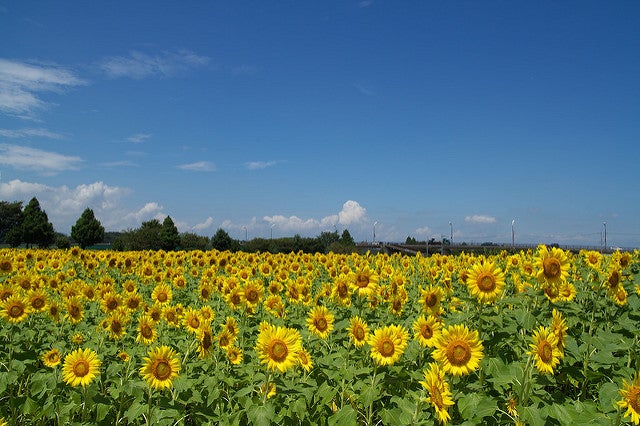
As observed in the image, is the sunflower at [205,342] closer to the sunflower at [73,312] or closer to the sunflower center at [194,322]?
the sunflower center at [194,322]

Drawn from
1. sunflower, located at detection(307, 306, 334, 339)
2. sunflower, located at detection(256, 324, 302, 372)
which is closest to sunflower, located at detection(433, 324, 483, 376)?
sunflower, located at detection(256, 324, 302, 372)

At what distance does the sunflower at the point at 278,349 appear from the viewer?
12.5ft

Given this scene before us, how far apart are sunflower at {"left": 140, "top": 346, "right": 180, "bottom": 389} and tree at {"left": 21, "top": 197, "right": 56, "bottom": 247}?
234ft

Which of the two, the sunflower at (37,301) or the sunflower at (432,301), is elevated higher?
the sunflower at (432,301)

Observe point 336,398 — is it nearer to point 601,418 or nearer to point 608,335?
point 601,418

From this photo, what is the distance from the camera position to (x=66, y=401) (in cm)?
459

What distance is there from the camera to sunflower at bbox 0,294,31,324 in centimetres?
577

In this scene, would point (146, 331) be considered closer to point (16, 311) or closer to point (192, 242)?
point (16, 311)

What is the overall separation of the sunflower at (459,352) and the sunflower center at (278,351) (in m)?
1.18

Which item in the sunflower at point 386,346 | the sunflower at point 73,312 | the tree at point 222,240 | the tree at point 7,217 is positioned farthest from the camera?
the tree at point 7,217

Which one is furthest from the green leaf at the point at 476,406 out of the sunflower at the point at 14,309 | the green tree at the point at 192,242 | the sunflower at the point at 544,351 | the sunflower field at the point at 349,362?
the green tree at the point at 192,242

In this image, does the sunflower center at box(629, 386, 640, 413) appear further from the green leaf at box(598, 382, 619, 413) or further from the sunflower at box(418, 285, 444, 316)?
the sunflower at box(418, 285, 444, 316)

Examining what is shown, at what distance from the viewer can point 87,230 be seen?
63.3 metres

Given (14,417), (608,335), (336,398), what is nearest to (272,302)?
(336,398)
